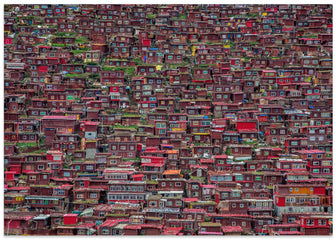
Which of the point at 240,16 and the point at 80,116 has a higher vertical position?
the point at 240,16

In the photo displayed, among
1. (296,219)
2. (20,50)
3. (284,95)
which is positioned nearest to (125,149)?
(296,219)

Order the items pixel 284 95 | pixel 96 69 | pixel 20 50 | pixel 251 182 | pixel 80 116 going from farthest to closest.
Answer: pixel 20 50, pixel 96 69, pixel 284 95, pixel 80 116, pixel 251 182

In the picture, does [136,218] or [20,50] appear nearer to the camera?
[136,218]

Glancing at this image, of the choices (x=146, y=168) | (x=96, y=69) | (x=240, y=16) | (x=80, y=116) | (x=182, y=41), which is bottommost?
(x=146, y=168)

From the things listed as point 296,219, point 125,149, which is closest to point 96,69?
point 125,149

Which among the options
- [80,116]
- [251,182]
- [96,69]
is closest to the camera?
[251,182]

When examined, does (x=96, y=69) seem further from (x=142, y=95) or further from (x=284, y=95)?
(x=284, y=95)

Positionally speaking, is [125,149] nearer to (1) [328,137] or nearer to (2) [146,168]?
(2) [146,168]
